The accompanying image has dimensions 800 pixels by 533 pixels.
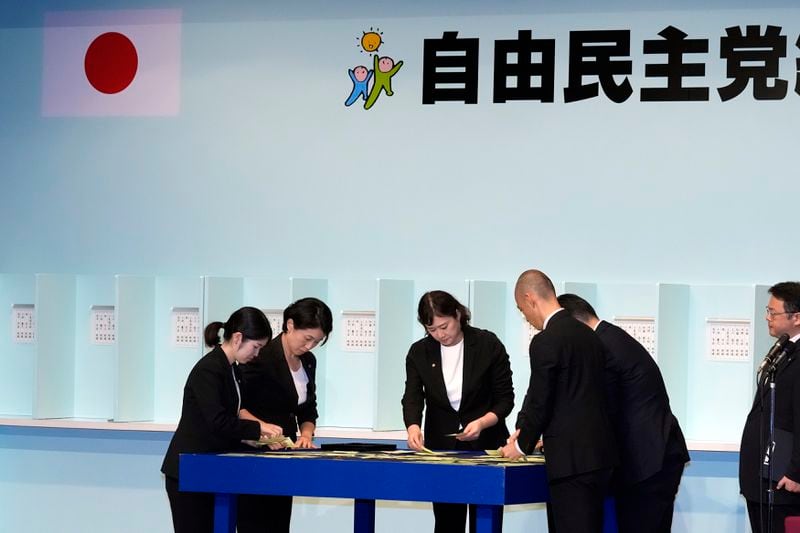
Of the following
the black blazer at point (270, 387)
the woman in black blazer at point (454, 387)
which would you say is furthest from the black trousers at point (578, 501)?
the black blazer at point (270, 387)

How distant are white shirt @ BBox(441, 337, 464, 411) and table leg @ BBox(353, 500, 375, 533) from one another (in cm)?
63

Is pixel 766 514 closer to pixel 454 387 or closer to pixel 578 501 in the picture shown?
pixel 578 501

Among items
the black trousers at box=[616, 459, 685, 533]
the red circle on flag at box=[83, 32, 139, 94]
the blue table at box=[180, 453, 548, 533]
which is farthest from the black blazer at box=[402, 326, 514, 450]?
the red circle on flag at box=[83, 32, 139, 94]

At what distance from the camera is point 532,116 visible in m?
Answer: 6.43

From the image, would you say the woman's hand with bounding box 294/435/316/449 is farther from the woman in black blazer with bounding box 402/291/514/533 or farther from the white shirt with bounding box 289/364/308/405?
the woman in black blazer with bounding box 402/291/514/533

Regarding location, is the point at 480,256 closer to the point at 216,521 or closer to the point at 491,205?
the point at 491,205

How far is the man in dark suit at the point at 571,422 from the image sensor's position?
4.39 m

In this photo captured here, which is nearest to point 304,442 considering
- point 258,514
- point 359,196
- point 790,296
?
point 258,514

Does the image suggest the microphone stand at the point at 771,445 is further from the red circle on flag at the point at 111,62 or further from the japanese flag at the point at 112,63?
the red circle on flag at the point at 111,62

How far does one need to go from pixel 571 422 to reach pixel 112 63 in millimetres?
3865

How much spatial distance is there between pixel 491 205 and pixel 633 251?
0.81m

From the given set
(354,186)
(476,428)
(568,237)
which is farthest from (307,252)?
(476,428)

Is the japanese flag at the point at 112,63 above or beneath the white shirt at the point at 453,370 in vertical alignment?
above

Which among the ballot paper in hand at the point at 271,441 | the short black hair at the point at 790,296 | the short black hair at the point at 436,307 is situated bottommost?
the ballot paper in hand at the point at 271,441
